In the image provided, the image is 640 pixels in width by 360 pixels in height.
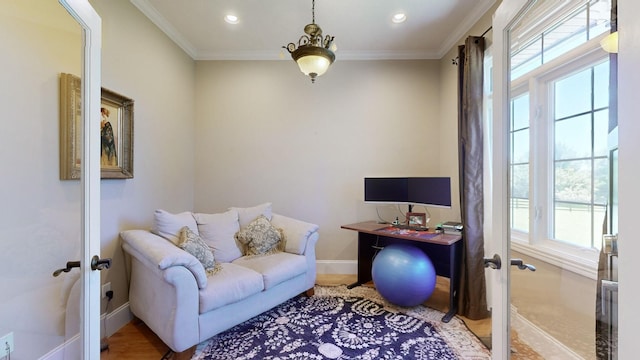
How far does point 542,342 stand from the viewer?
1.58m

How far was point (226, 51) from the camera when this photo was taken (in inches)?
134

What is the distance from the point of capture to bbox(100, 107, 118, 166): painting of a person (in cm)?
208

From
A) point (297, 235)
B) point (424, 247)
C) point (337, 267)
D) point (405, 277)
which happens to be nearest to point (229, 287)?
point (297, 235)

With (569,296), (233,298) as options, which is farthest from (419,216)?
(233,298)

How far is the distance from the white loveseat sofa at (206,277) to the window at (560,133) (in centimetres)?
186

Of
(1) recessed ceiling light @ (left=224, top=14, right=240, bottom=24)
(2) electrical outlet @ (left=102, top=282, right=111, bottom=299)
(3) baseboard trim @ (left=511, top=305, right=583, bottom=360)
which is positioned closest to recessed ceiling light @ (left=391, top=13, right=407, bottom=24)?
(1) recessed ceiling light @ (left=224, top=14, right=240, bottom=24)

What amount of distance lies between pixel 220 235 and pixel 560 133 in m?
2.73

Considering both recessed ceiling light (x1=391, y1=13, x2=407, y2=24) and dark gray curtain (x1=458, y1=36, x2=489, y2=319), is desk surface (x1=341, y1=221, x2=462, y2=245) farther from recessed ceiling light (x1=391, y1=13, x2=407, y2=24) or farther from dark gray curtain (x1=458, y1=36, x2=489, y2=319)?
recessed ceiling light (x1=391, y1=13, x2=407, y2=24)

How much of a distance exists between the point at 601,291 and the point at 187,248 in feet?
8.18

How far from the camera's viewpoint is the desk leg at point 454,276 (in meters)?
2.42

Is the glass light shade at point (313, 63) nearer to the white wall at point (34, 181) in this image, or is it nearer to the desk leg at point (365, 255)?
the white wall at point (34, 181)

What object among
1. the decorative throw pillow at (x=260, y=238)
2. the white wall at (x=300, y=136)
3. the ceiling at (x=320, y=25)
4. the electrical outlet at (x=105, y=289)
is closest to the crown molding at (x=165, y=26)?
the ceiling at (x=320, y=25)

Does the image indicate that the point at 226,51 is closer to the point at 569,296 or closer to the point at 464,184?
the point at 464,184

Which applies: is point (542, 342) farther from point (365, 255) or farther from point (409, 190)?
point (365, 255)
